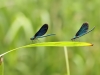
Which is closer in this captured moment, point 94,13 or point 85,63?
point 85,63

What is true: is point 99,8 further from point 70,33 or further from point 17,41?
point 17,41

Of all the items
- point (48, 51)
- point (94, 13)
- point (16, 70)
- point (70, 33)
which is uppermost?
point (94, 13)

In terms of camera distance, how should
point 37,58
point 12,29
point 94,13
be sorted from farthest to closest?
point 94,13
point 37,58
point 12,29

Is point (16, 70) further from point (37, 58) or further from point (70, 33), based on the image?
point (70, 33)

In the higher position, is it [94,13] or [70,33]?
[94,13]

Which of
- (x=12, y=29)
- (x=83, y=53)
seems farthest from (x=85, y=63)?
(x=12, y=29)

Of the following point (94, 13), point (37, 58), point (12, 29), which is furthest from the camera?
point (94, 13)
